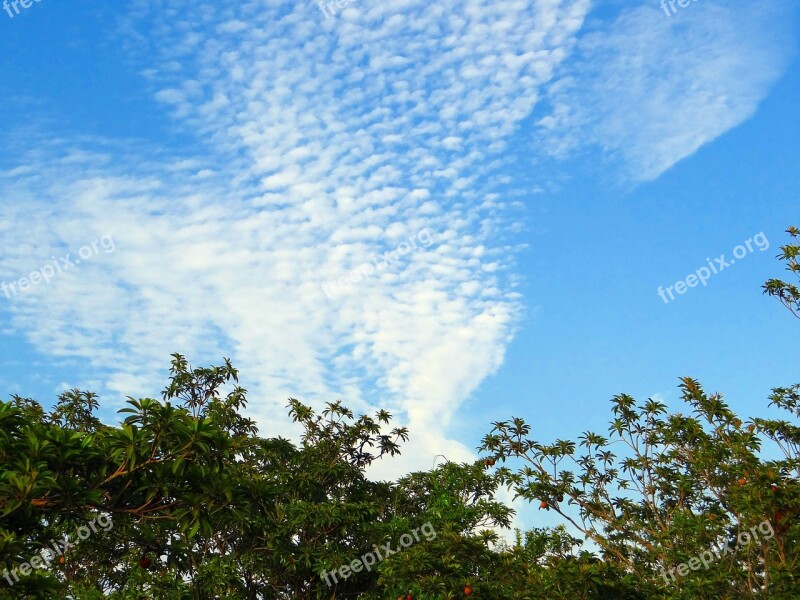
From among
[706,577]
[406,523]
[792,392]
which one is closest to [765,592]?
[706,577]

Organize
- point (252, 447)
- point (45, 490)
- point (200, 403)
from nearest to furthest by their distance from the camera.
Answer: point (45, 490) → point (252, 447) → point (200, 403)

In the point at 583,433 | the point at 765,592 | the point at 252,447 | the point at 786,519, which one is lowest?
the point at 765,592

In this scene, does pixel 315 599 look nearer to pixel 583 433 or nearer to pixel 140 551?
pixel 140 551

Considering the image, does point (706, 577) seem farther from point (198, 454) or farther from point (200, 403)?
point (200, 403)

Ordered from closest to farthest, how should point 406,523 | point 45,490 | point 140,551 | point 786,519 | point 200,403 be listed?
point 45,490
point 786,519
point 406,523
point 140,551
point 200,403

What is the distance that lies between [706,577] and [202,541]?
10855mm

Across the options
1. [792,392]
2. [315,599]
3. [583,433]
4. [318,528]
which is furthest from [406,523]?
[792,392]

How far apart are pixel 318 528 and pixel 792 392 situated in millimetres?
12151

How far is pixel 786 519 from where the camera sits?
11.1 metres

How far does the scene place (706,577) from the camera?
11172 millimetres

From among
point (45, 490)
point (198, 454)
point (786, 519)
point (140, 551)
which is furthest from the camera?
point (140, 551)

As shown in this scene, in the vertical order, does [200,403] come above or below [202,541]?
above

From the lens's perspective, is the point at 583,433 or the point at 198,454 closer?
the point at 198,454

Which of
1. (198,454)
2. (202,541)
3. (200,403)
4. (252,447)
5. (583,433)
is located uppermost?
(200,403)
